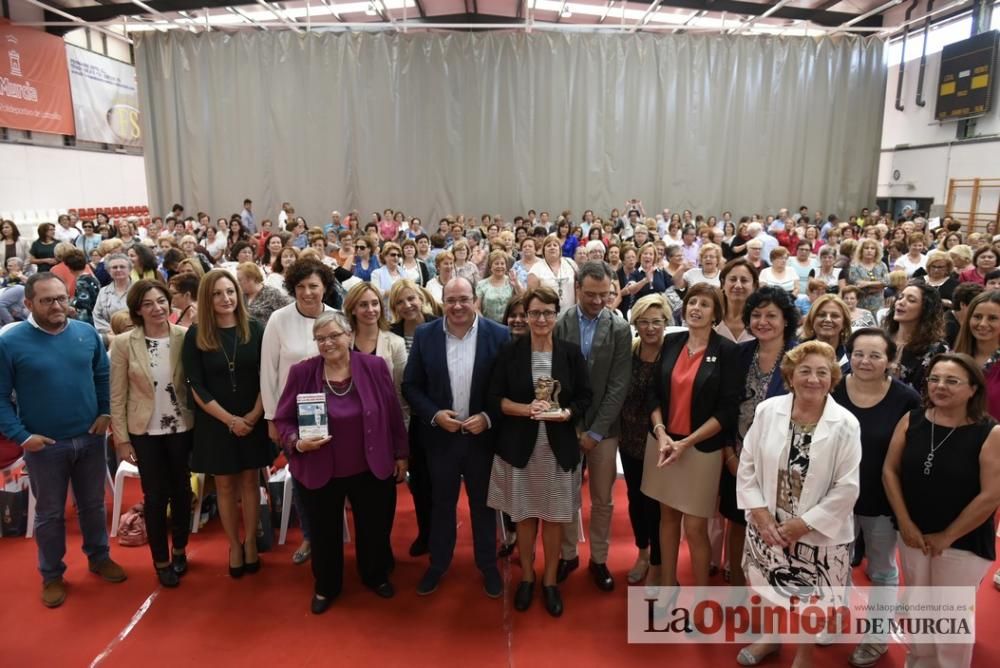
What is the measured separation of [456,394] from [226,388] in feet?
3.76

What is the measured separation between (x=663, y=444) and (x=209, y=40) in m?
14.9

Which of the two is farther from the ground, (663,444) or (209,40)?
(209,40)

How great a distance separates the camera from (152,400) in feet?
9.62

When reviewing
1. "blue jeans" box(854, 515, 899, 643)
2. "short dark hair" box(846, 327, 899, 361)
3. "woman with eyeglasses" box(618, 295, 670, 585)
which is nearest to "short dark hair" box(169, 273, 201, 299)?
"woman with eyeglasses" box(618, 295, 670, 585)

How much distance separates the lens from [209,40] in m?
13.4

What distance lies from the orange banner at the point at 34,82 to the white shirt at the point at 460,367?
1311cm

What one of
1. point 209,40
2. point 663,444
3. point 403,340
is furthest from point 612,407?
point 209,40

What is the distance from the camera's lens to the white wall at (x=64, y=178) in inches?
465

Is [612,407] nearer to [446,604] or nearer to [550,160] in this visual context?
[446,604]

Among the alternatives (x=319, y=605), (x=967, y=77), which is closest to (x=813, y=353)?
(x=319, y=605)

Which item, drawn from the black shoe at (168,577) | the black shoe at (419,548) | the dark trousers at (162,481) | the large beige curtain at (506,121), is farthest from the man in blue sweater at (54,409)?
the large beige curtain at (506,121)

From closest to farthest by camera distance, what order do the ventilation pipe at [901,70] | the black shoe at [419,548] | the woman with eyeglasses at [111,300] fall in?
the black shoe at [419,548], the woman with eyeglasses at [111,300], the ventilation pipe at [901,70]

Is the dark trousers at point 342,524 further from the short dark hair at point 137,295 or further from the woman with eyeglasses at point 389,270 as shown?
the woman with eyeglasses at point 389,270

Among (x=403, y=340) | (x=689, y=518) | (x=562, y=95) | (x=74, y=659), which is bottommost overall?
(x=74, y=659)
